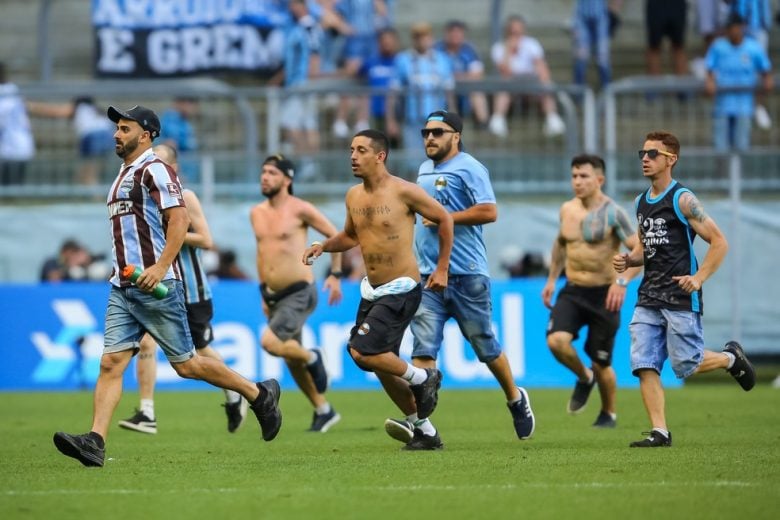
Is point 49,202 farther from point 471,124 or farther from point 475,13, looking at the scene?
point 475,13

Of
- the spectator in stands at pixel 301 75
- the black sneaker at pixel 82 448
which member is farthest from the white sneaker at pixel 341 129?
the black sneaker at pixel 82 448

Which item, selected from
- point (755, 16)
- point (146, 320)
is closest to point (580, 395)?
point (146, 320)

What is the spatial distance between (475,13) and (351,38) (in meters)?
4.33

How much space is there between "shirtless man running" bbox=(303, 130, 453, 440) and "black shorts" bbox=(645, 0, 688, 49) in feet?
45.4

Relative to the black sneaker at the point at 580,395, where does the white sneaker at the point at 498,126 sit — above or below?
above

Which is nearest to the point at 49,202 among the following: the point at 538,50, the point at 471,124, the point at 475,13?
the point at 471,124

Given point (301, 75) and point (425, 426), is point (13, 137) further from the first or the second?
point (425, 426)

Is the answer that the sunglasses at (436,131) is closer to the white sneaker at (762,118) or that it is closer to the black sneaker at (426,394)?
the black sneaker at (426,394)

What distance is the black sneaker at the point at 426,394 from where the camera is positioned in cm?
1045

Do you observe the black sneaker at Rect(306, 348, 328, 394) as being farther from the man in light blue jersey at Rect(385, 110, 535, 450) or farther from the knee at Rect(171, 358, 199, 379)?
the knee at Rect(171, 358, 199, 379)

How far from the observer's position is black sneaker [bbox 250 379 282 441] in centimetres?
1035

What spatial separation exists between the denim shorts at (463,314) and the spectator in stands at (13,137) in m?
10.2

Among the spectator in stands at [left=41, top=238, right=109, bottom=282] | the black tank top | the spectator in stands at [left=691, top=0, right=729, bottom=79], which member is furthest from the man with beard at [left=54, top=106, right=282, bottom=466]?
the spectator in stands at [left=691, top=0, right=729, bottom=79]

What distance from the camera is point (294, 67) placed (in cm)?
2161
